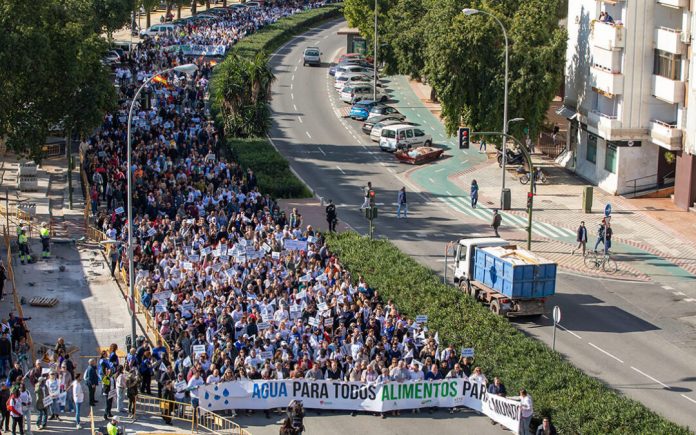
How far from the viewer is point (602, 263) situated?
2041 inches

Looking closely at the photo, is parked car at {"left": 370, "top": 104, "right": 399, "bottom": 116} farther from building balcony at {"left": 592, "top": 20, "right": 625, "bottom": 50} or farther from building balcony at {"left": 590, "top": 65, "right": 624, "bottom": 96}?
building balcony at {"left": 592, "top": 20, "right": 625, "bottom": 50}

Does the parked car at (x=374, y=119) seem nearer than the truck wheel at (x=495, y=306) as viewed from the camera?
No

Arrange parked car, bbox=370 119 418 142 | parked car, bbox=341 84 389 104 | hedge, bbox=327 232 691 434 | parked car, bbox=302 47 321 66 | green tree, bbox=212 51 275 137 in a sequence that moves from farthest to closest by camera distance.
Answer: parked car, bbox=302 47 321 66 → parked car, bbox=341 84 389 104 → parked car, bbox=370 119 418 142 → green tree, bbox=212 51 275 137 → hedge, bbox=327 232 691 434

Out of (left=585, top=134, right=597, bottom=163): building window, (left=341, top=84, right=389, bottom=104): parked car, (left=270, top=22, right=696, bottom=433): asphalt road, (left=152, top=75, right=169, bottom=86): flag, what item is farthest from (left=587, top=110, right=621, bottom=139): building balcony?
(left=152, top=75, right=169, bottom=86): flag

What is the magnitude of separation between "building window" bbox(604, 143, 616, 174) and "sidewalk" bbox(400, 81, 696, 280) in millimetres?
1314

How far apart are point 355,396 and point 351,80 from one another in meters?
58.7

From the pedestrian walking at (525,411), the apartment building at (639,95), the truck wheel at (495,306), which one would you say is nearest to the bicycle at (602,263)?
the truck wheel at (495,306)

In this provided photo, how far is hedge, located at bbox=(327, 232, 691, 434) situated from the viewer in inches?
1275

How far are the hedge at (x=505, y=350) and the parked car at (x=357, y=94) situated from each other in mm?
39435

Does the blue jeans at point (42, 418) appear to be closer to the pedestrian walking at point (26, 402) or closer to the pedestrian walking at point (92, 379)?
the pedestrian walking at point (26, 402)

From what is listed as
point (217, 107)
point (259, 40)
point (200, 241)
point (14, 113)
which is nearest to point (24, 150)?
point (14, 113)

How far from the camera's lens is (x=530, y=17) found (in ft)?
219

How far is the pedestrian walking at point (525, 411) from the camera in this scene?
111 feet

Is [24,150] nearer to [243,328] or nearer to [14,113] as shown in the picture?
[14,113]
